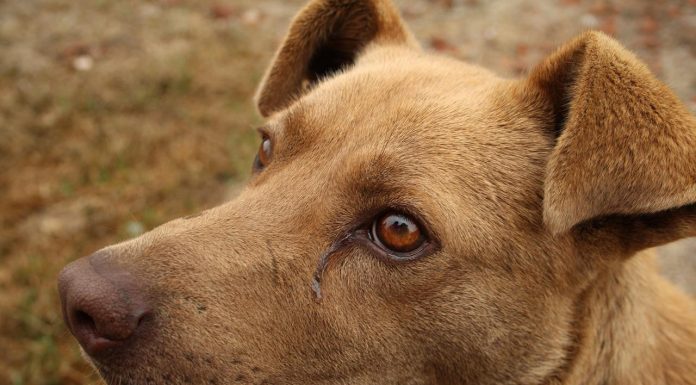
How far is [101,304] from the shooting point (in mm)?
2471

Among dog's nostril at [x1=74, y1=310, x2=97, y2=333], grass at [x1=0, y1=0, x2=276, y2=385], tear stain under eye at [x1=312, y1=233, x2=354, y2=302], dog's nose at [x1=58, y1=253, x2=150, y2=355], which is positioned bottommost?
grass at [x1=0, y1=0, x2=276, y2=385]

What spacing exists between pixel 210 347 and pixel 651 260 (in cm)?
227

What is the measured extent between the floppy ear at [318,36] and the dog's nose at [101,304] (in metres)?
1.93

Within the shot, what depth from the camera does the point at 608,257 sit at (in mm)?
2871

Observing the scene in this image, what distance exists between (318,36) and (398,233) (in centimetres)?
200

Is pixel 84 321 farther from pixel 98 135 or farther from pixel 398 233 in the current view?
Result: pixel 98 135

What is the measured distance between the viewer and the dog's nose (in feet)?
8.14

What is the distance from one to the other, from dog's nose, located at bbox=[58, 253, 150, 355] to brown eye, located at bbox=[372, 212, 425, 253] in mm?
1014

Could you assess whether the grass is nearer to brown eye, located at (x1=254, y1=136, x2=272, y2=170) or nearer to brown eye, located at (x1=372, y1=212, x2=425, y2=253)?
brown eye, located at (x1=254, y1=136, x2=272, y2=170)

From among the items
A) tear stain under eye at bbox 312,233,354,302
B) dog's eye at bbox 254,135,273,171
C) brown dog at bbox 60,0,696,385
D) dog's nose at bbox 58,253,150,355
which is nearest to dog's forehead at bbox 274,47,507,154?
brown dog at bbox 60,0,696,385

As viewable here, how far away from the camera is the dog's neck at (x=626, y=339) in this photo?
3010 millimetres

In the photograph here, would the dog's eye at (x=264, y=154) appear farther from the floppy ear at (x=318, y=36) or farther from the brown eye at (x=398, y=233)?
the brown eye at (x=398, y=233)

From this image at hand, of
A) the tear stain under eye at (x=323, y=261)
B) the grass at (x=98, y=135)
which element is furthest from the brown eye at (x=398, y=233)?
the grass at (x=98, y=135)

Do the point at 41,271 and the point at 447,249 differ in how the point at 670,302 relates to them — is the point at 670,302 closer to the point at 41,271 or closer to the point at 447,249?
the point at 447,249
